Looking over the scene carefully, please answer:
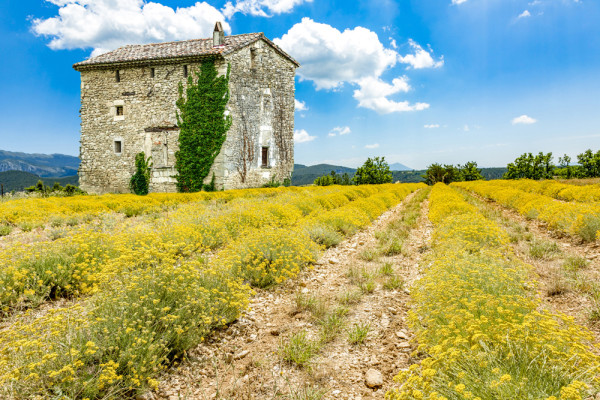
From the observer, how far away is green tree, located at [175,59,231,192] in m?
19.3

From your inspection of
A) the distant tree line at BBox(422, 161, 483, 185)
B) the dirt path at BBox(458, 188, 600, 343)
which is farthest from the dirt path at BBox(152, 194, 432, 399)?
the distant tree line at BBox(422, 161, 483, 185)

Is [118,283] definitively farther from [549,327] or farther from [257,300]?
[549,327]

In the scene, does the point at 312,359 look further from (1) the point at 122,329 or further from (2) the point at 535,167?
(2) the point at 535,167

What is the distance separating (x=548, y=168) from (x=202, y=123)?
50453 millimetres

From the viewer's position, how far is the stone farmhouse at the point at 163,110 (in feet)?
65.0

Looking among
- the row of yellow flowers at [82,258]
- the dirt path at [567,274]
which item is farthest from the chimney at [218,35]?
the dirt path at [567,274]

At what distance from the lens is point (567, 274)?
15.4 feet

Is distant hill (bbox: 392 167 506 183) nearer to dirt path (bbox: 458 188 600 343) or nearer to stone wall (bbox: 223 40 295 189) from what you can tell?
stone wall (bbox: 223 40 295 189)

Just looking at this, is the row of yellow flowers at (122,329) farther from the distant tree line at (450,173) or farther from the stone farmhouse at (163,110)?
the distant tree line at (450,173)

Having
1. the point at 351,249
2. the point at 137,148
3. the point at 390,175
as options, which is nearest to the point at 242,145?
the point at 137,148

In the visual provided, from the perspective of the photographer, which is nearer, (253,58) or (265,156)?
(253,58)

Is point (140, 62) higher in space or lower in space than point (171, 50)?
lower

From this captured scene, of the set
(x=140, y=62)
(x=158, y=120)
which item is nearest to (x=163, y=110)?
(x=158, y=120)

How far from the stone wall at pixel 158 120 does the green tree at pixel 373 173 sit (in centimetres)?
2342
